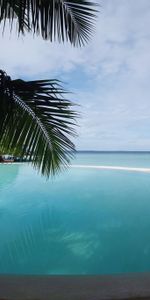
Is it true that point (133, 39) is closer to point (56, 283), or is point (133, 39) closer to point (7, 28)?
point (7, 28)

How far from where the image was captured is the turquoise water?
3592 mm

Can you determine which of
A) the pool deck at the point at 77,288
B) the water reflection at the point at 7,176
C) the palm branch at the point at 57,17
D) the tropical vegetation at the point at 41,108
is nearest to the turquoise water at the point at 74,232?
the tropical vegetation at the point at 41,108

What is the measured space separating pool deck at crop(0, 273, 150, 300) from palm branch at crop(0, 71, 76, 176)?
0.85m

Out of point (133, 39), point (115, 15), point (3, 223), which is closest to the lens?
point (115, 15)

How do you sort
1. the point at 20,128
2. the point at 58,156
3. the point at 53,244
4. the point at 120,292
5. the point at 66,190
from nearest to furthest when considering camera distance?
A: 1. the point at 120,292
2. the point at 20,128
3. the point at 58,156
4. the point at 53,244
5. the point at 66,190

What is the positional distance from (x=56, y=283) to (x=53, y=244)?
11.1 feet

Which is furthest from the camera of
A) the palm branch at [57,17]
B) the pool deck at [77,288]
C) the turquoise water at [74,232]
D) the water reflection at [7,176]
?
the water reflection at [7,176]

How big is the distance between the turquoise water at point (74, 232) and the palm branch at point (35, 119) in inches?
19.5

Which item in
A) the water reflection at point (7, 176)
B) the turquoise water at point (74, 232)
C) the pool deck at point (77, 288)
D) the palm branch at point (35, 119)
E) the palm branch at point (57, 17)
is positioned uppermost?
the palm branch at point (57, 17)

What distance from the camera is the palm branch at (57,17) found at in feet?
6.26

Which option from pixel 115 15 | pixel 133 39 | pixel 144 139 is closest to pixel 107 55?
pixel 133 39


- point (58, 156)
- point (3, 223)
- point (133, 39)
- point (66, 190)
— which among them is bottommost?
point (66, 190)

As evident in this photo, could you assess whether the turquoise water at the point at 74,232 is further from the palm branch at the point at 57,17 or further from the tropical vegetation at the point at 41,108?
the palm branch at the point at 57,17

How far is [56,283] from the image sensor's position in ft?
3.73
